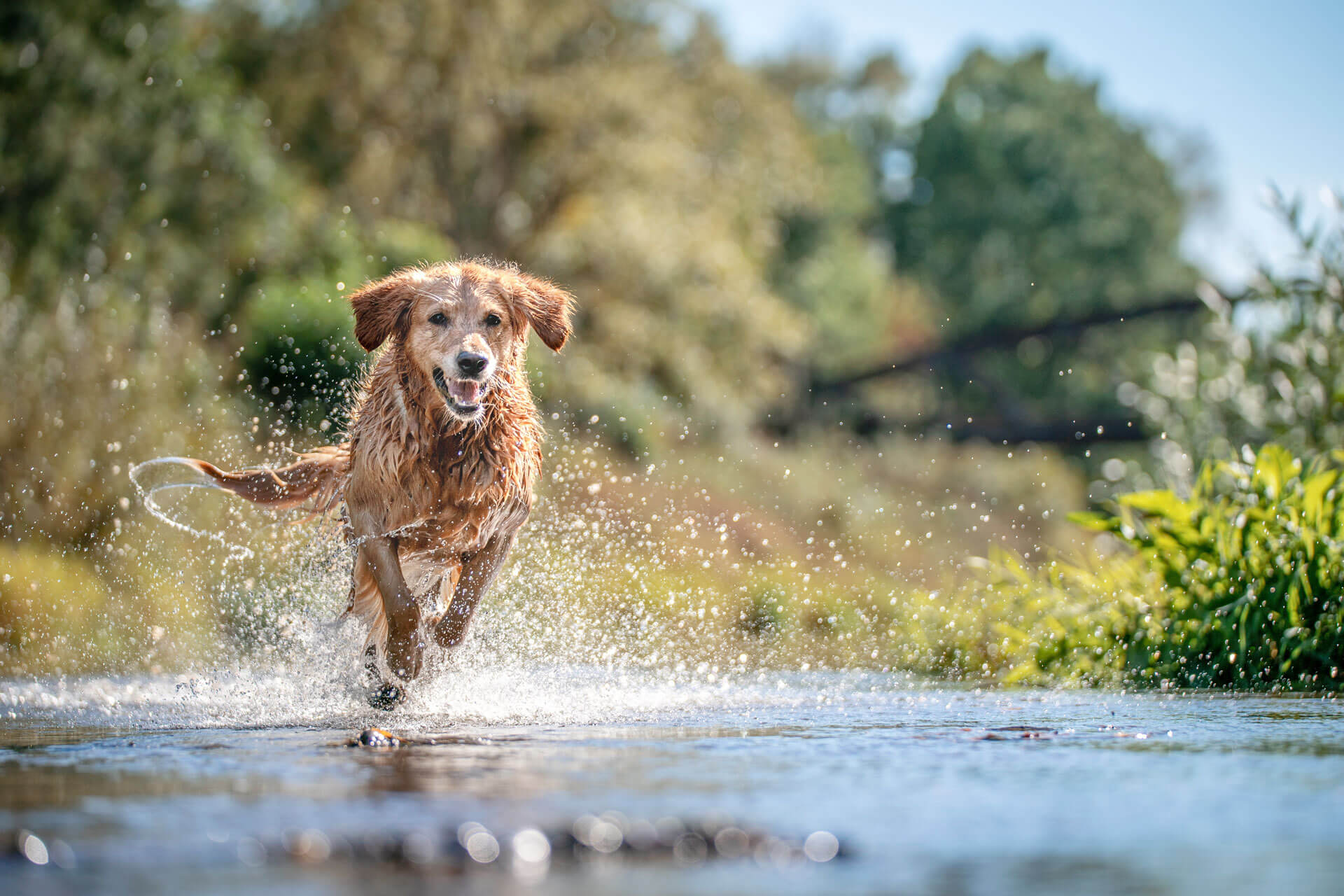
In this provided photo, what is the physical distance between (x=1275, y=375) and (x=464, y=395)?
742 cm

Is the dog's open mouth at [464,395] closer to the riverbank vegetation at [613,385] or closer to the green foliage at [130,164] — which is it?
the riverbank vegetation at [613,385]

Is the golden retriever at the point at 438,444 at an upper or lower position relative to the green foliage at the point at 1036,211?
lower

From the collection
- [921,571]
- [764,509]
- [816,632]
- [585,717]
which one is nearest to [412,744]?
[585,717]

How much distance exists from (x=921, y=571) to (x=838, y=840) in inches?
729

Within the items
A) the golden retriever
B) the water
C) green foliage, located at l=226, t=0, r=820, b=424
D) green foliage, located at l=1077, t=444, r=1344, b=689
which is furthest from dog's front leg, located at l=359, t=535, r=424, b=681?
green foliage, located at l=226, t=0, r=820, b=424

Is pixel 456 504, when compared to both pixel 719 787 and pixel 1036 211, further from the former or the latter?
pixel 1036 211

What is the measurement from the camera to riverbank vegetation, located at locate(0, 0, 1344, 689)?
902 centimetres

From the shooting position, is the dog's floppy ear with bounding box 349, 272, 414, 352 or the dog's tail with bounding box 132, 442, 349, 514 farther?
the dog's tail with bounding box 132, 442, 349, 514

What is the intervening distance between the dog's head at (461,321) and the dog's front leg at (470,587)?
0.78 metres

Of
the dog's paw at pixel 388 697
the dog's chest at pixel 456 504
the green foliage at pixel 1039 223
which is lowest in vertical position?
the dog's paw at pixel 388 697

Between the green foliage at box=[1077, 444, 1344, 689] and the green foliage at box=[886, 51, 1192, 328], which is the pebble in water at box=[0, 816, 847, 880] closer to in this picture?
the green foliage at box=[1077, 444, 1344, 689]

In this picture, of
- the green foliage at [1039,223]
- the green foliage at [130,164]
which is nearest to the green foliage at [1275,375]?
the green foliage at [130,164]

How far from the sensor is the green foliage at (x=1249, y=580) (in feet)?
24.2

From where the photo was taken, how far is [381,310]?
630 centimetres
